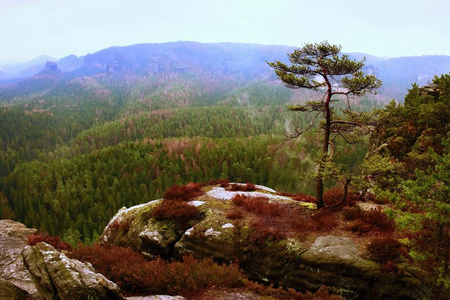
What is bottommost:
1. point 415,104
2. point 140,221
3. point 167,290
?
point 140,221

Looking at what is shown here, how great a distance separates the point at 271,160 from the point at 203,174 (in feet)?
70.0

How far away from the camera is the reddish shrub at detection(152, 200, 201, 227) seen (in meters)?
16.2

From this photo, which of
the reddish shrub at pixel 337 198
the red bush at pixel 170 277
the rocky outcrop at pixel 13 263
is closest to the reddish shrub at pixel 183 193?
the red bush at pixel 170 277

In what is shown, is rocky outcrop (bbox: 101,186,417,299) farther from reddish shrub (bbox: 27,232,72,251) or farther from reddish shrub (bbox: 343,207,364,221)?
reddish shrub (bbox: 27,232,72,251)

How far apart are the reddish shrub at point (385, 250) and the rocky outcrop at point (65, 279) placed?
972 centimetres

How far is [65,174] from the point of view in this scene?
88.2 m

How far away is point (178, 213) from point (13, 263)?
8.62 meters

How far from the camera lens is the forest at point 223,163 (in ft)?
30.4

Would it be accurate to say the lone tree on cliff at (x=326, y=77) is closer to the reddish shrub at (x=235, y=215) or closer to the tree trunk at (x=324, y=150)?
the tree trunk at (x=324, y=150)

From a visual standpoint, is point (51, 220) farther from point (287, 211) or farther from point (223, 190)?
point (287, 211)

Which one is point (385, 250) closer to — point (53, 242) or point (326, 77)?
point (326, 77)

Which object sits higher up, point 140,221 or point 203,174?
point 140,221

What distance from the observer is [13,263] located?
14.1 metres

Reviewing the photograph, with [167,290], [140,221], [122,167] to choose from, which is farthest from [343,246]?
[122,167]
